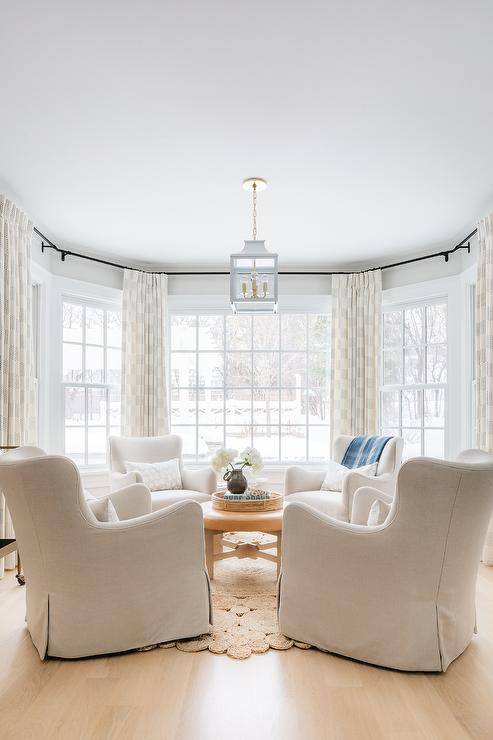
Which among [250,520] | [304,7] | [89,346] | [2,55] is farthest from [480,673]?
[89,346]

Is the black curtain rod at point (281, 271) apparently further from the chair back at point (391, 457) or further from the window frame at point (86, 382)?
the chair back at point (391, 457)

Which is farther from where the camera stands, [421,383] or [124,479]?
[421,383]

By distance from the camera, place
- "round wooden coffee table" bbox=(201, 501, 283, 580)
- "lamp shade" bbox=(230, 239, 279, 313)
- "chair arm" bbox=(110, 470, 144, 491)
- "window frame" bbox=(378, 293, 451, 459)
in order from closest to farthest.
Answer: "round wooden coffee table" bbox=(201, 501, 283, 580) < "lamp shade" bbox=(230, 239, 279, 313) < "chair arm" bbox=(110, 470, 144, 491) < "window frame" bbox=(378, 293, 451, 459)

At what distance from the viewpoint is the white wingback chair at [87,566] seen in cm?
255

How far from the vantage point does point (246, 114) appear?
2.96 metres

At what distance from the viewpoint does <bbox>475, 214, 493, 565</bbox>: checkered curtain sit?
167 inches

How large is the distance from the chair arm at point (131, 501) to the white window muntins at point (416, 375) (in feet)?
10.2


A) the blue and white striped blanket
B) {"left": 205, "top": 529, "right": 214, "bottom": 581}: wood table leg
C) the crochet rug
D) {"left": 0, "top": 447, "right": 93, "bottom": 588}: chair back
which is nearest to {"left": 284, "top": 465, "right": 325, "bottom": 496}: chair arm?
the blue and white striped blanket

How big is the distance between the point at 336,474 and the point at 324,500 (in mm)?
400

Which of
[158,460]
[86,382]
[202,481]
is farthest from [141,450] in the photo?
[86,382]

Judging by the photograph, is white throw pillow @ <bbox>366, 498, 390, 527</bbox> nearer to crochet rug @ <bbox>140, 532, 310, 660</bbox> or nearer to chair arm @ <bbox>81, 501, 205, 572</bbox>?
crochet rug @ <bbox>140, 532, 310, 660</bbox>

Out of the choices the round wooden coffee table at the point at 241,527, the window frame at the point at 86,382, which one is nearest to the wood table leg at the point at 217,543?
the round wooden coffee table at the point at 241,527

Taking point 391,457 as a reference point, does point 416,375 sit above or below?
above

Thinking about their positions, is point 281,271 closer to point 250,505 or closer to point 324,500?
point 324,500
